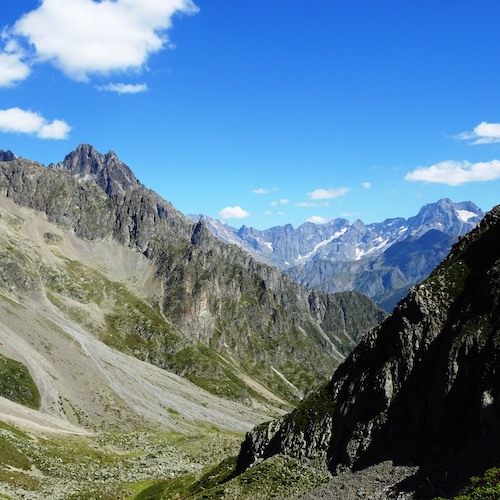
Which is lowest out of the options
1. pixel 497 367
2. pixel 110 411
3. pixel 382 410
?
pixel 110 411

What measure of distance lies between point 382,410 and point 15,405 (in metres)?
133

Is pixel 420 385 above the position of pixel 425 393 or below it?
above

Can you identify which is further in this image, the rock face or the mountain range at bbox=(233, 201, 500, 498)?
the rock face

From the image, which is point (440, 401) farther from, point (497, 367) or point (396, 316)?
point (396, 316)

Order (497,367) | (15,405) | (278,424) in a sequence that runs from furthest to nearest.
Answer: (15,405) < (278,424) < (497,367)

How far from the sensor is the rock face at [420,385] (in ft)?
166

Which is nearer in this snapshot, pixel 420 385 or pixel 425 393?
pixel 425 393

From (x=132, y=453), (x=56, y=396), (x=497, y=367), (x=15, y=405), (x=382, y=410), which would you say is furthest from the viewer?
(x=56, y=396)

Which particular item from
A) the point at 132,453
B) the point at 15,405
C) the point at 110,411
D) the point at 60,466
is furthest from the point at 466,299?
the point at 110,411

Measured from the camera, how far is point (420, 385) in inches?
2298

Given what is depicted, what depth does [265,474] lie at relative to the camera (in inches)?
2405

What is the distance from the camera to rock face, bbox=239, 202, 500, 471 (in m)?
50.7

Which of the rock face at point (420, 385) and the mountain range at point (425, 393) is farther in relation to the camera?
the rock face at point (420, 385)

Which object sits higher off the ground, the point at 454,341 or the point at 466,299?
the point at 466,299
